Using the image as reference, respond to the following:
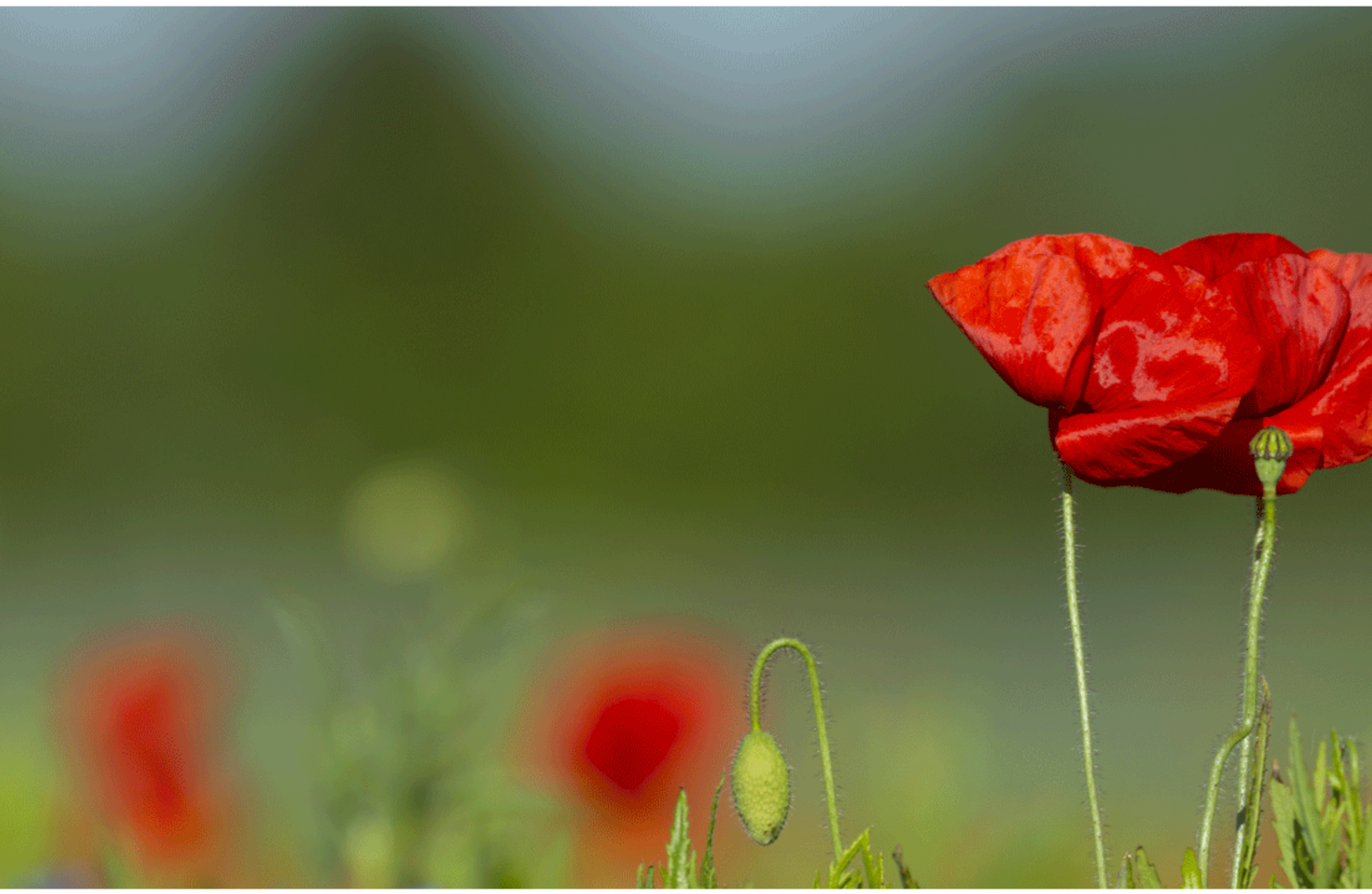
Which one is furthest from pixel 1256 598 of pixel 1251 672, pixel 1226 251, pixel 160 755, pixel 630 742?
pixel 160 755

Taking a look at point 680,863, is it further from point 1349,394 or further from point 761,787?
point 1349,394

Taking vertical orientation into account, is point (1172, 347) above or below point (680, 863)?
above

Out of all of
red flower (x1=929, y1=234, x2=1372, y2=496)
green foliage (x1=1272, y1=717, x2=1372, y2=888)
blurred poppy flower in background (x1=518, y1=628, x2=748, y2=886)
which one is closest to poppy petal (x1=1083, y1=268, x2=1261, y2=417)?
red flower (x1=929, y1=234, x2=1372, y2=496)

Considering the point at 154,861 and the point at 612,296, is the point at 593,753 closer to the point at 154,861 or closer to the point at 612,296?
the point at 154,861

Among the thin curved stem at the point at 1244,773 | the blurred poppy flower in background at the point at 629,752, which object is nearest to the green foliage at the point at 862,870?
the thin curved stem at the point at 1244,773

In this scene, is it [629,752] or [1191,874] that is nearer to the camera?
[1191,874]

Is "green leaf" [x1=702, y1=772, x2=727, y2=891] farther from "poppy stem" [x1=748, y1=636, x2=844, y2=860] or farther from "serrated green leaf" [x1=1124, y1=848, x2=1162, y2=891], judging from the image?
"serrated green leaf" [x1=1124, y1=848, x2=1162, y2=891]
